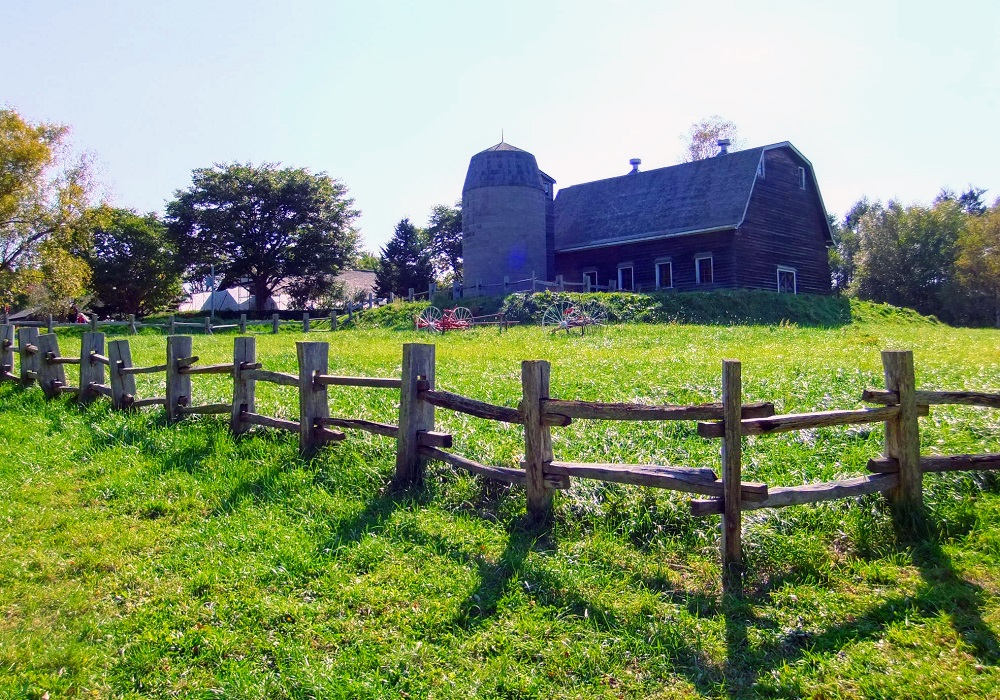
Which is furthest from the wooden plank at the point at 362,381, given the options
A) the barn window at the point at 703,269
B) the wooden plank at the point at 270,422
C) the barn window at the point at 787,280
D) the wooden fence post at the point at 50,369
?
the barn window at the point at 787,280

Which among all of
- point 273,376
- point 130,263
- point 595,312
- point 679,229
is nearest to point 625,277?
point 679,229

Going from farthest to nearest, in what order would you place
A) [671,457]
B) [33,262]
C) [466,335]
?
Answer: [33,262]
[466,335]
[671,457]

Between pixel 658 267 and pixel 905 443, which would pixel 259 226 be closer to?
pixel 658 267

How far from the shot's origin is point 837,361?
1296 centimetres

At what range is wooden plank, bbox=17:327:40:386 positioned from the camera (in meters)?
13.1

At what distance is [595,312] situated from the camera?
27.3 m

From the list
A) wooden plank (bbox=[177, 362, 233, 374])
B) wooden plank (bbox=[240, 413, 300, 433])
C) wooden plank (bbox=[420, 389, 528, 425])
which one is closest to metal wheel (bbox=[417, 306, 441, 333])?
wooden plank (bbox=[177, 362, 233, 374])

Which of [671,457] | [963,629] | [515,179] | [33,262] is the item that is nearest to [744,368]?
[671,457]

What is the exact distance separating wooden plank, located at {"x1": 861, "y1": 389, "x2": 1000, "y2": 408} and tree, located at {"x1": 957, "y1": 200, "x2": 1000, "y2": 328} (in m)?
46.5

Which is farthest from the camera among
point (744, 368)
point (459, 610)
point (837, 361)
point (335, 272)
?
point (335, 272)

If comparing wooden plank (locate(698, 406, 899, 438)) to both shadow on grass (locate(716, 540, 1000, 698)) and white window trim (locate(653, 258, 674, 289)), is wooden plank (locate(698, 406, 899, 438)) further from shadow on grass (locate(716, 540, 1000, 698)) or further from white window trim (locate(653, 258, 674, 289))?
white window trim (locate(653, 258, 674, 289))

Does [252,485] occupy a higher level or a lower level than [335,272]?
lower

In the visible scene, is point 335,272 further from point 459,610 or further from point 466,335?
point 459,610

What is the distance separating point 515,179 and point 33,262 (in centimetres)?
2439
